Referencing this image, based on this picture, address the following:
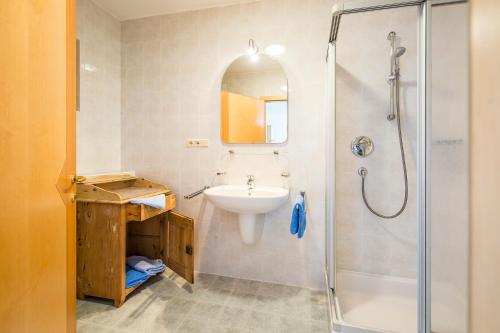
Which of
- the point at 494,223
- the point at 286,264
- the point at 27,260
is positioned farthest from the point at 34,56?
the point at 286,264

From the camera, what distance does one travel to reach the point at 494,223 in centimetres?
67

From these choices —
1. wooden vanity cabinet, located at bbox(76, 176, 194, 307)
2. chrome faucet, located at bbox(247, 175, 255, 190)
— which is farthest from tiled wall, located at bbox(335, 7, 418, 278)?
wooden vanity cabinet, located at bbox(76, 176, 194, 307)

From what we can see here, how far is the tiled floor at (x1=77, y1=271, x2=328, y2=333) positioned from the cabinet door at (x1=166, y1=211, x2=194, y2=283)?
6.2 inches

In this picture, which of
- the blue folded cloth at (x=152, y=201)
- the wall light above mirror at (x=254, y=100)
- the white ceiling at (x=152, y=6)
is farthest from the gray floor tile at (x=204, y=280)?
the white ceiling at (x=152, y=6)

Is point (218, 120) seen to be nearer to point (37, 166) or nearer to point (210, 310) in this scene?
point (37, 166)

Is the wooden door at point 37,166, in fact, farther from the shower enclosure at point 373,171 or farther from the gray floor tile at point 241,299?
the shower enclosure at point 373,171

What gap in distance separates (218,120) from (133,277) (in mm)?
1422

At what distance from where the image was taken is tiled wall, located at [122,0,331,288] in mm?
1947

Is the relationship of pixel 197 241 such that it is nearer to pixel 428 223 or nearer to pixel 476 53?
pixel 428 223

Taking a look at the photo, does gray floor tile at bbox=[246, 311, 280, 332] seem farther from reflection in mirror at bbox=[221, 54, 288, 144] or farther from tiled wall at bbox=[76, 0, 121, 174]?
tiled wall at bbox=[76, 0, 121, 174]

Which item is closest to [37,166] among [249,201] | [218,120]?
[249,201]

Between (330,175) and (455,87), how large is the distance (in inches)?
33.4

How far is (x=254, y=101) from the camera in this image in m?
2.02

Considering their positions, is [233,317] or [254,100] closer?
[233,317]
